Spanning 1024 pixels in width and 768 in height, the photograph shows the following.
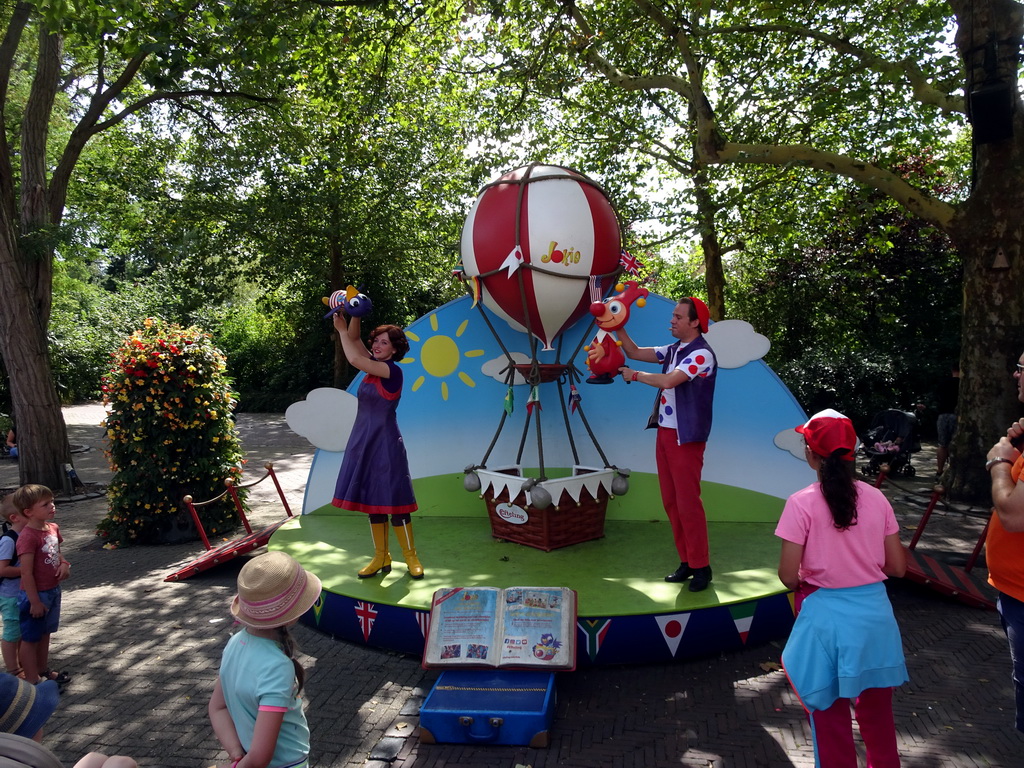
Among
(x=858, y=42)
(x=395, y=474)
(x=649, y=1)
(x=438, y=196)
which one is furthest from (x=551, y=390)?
(x=438, y=196)

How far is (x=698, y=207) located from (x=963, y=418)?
4.29 metres

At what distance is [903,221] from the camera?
15.0 metres

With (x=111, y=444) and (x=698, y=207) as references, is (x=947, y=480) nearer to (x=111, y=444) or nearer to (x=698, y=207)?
(x=698, y=207)

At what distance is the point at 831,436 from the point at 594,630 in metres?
2.19

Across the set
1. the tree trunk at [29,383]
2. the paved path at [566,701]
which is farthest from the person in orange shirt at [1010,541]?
the tree trunk at [29,383]

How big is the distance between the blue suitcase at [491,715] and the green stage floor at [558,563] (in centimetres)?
74

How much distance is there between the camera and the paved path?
342cm

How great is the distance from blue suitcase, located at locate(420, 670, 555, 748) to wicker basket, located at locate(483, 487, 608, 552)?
172 cm

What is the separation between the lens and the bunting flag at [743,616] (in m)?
4.40

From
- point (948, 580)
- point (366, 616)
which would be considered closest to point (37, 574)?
point (366, 616)

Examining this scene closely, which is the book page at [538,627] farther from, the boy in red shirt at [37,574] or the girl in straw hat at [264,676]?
the boy in red shirt at [37,574]

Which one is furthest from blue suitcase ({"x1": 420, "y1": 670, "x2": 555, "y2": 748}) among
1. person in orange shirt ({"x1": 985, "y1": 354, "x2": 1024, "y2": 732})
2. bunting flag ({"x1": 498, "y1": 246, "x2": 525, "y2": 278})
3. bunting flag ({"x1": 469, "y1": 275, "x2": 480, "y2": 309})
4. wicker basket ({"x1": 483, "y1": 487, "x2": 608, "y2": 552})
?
bunting flag ({"x1": 469, "y1": 275, "x2": 480, "y2": 309})

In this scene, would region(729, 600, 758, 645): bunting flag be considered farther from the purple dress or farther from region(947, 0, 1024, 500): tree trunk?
region(947, 0, 1024, 500): tree trunk

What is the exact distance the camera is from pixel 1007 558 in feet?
9.20
